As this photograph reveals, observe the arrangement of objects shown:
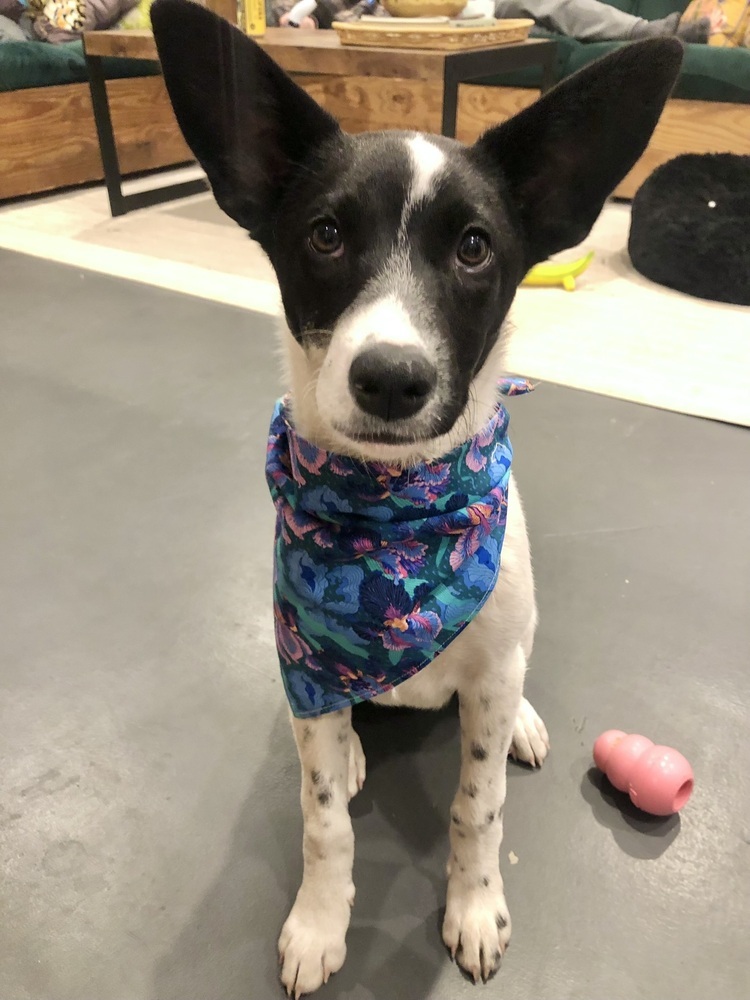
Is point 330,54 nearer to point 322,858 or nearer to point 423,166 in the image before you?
point 423,166

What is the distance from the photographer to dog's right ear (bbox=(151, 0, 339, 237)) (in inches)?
38.4

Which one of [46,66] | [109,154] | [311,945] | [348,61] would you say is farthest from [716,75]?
[311,945]

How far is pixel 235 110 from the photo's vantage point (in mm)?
1051

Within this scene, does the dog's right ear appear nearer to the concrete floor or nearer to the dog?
the dog

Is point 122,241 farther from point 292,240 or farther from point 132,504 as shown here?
point 292,240

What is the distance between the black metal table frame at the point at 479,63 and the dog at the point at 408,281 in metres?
2.03

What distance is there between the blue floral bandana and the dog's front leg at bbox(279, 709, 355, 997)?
7 cm

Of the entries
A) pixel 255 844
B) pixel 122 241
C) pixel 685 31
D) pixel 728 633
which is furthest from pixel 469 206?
pixel 685 31

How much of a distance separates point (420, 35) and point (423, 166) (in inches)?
105

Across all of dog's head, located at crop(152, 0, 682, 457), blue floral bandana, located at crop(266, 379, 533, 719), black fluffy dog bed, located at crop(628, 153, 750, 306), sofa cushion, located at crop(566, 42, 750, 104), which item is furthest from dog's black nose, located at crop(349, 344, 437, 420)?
sofa cushion, located at crop(566, 42, 750, 104)

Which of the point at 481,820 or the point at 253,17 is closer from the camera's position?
the point at 481,820

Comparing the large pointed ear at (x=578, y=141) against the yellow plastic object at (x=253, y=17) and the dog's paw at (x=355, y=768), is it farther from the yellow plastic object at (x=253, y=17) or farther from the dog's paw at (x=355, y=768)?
the yellow plastic object at (x=253, y=17)

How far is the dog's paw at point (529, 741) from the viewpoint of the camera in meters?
1.45

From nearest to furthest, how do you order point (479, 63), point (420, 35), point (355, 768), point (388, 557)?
1. point (388, 557)
2. point (355, 768)
3. point (420, 35)
4. point (479, 63)
